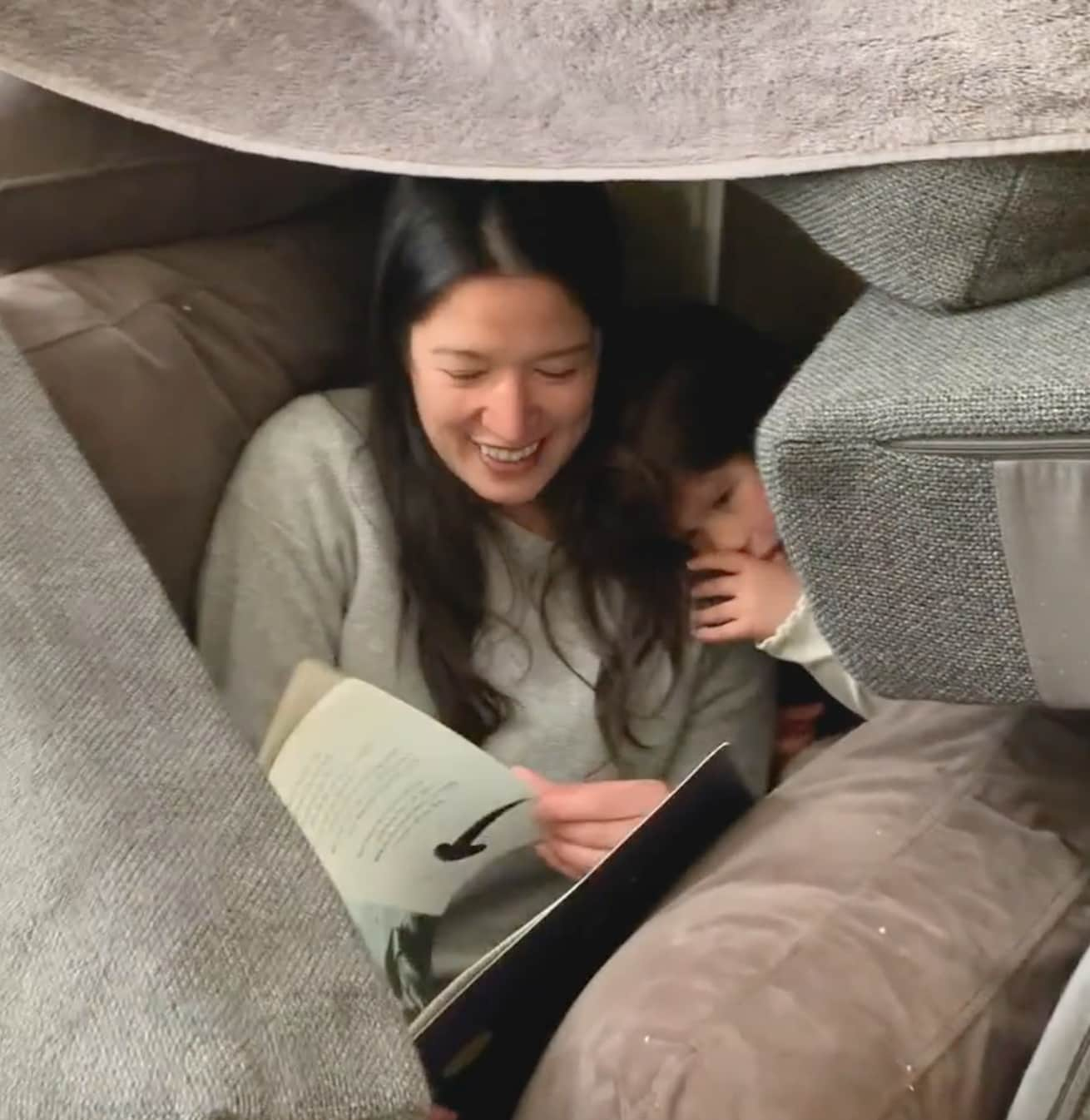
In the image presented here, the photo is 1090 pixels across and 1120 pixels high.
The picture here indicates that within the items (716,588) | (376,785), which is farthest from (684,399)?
(376,785)

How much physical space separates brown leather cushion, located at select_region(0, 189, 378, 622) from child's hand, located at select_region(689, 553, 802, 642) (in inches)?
12.2

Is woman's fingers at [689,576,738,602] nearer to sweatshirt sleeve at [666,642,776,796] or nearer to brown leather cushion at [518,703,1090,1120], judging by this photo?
sweatshirt sleeve at [666,642,776,796]

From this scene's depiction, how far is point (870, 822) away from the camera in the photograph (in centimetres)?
77

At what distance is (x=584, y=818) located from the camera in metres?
0.90

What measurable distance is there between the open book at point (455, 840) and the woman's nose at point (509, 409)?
0.77 ft

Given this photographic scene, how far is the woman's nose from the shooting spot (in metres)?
0.96

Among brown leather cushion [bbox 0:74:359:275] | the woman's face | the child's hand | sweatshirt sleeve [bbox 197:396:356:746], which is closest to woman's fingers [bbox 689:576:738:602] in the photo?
the child's hand

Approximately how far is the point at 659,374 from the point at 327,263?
0.86 ft

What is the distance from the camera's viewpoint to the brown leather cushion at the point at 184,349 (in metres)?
0.92

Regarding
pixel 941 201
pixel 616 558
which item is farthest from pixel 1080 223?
pixel 616 558

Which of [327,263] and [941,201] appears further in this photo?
[327,263]

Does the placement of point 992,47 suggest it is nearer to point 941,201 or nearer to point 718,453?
point 941,201

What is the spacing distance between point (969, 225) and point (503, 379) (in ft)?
1.23

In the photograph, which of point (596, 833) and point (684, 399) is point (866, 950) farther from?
point (684, 399)
